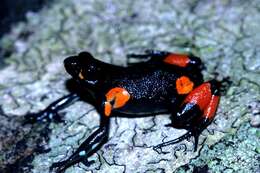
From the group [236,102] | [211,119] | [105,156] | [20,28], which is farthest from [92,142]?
[20,28]

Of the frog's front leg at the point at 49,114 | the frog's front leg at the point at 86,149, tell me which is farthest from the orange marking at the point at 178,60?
the frog's front leg at the point at 49,114

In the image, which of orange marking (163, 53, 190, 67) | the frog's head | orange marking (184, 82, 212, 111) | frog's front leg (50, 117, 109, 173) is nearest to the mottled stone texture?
frog's front leg (50, 117, 109, 173)

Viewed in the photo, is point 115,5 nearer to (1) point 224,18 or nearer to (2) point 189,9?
(2) point 189,9

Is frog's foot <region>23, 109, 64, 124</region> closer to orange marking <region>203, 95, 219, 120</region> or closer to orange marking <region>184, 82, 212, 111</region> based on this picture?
orange marking <region>184, 82, 212, 111</region>

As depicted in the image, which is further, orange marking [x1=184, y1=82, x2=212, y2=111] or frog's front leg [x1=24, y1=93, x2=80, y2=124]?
frog's front leg [x1=24, y1=93, x2=80, y2=124]

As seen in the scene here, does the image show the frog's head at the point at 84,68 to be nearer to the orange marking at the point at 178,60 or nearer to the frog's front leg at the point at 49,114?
the frog's front leg at the point at 49,114

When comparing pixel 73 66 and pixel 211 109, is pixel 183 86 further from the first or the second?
pixel 73 66

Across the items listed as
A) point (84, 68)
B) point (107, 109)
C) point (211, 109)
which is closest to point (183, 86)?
point (211, 109)
